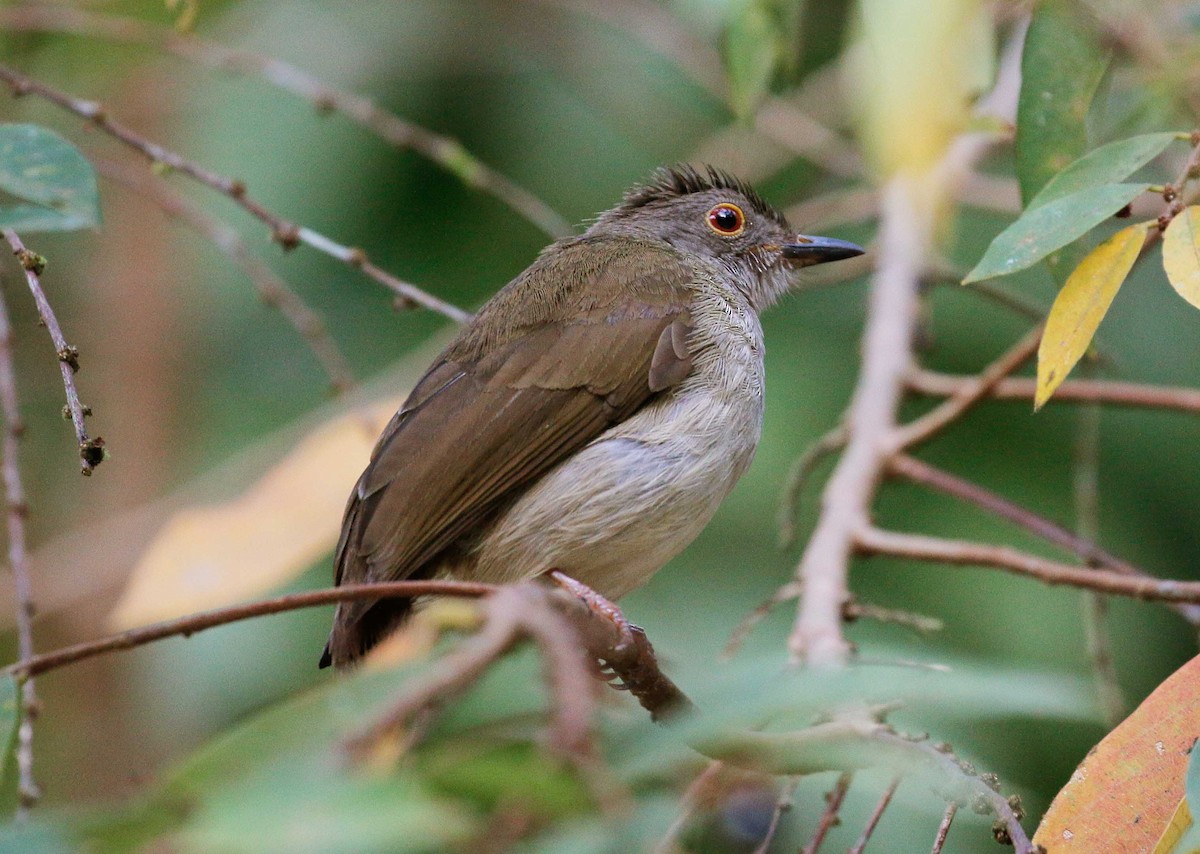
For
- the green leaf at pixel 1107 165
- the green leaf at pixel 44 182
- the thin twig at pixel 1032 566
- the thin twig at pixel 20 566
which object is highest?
the green leaf at pixel 1107 165

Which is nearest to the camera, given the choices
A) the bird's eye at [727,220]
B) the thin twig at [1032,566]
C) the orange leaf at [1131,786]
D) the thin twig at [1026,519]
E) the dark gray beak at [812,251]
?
the orange leaf at [1131,786]

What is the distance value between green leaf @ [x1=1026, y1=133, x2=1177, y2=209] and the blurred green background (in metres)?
2.15

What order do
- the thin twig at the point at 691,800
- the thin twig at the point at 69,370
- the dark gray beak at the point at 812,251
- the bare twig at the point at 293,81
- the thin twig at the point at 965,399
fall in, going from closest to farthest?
the thin twig at the point at 691,800, the thin twig at the point at 69,370, the bare twig at the point at 293,81, the thin twig at the point at 965,399, the dark gray beak at the point at 812,251

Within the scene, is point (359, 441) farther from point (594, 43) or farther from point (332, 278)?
point (594, 43)

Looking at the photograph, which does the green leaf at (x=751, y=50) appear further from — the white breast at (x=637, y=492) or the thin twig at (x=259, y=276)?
the thin twig at (x=259, y=276)

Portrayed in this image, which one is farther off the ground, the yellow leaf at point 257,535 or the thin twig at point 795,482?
the thin twig at point 795,482

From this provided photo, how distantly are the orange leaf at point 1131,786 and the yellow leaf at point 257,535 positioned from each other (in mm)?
2254

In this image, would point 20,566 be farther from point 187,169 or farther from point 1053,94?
point 1053,94

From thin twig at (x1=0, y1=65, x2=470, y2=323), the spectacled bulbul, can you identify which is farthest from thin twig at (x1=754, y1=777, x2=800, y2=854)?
thin twig at (x1=0, y1=65, x2=470, y2=323)

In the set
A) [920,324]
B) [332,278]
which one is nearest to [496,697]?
[920,324]

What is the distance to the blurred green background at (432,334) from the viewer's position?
5770mm

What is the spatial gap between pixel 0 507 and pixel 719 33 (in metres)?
4.45

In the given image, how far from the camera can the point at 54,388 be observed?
710cm

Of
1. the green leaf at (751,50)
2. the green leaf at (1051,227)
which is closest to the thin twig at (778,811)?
the green leaf at (1051,227)
